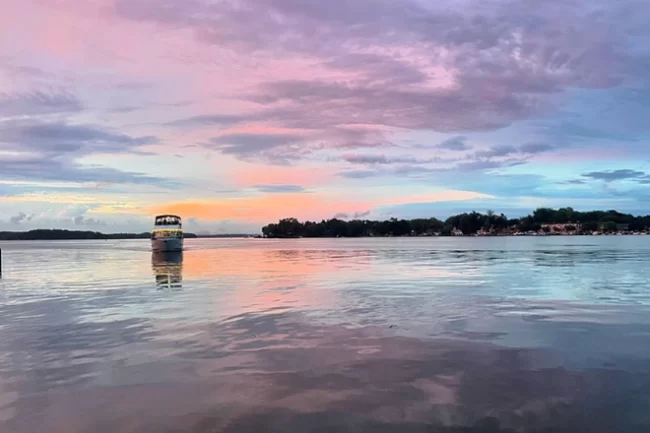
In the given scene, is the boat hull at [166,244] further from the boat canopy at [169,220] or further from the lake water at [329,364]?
the lake water at [329,364]

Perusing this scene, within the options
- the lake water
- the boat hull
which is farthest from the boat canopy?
the lake water

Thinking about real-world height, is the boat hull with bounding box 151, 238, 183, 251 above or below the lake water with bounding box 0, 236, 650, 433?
above

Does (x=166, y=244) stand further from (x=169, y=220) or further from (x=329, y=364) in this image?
(x=329, y=364)

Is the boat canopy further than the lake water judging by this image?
Yes

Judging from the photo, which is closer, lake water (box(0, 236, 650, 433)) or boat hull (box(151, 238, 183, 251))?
lake water (box(0, 236, 650, 433))

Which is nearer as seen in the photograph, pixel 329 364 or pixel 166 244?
pixel 329 364

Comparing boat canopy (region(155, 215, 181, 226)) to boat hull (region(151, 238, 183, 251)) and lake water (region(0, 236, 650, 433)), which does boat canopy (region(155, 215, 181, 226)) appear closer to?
boat hull (region(151, 238, 183, 251))

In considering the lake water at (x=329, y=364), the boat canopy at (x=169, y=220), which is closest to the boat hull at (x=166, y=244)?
the boat canopy at (x=169, y=220)

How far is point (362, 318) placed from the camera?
63.7ft

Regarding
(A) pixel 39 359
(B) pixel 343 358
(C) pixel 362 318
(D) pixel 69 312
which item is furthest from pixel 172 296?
(B) pixel 343 358

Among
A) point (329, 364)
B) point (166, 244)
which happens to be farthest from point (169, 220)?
point (329, 364)

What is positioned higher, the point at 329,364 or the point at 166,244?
the point at 166,244

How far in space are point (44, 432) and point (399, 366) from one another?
726 cm

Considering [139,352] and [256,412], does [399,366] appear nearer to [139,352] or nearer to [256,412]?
[256,412]
